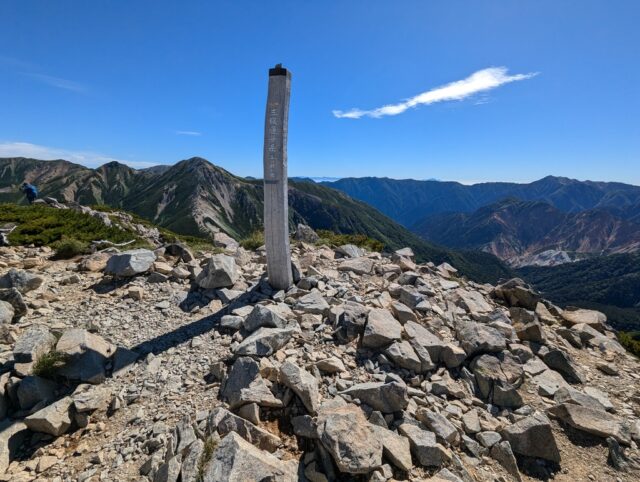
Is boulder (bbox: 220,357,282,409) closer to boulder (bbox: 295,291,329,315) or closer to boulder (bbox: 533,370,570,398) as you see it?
boulder (bbox: 295,291,329,315)

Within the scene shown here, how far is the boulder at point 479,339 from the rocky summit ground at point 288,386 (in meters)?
0.04

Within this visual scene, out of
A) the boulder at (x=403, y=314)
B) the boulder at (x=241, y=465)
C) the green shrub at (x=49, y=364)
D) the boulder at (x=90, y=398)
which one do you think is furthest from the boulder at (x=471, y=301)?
the green shrub at (x=49, y=364)

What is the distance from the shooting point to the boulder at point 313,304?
8609mm

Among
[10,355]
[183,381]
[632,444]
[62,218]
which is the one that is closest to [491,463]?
[632,444]

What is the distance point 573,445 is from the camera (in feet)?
19.3

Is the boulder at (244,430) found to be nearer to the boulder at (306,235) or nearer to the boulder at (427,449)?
the boulder at (427,449)

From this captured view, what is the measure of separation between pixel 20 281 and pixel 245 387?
7581 mm

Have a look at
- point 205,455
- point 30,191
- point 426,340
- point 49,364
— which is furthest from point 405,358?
point 30,191

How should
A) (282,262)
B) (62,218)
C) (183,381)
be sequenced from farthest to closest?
(62,218) → (282,262) → (183,381)

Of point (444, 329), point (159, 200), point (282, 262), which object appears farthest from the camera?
point (159, 200)

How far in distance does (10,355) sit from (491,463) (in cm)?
913

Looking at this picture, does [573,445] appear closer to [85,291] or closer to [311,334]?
[311,334]

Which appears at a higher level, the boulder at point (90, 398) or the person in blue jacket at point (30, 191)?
the person in blue jacket at point (30, 191)

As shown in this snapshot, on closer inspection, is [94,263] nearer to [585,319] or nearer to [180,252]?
[180,252]
